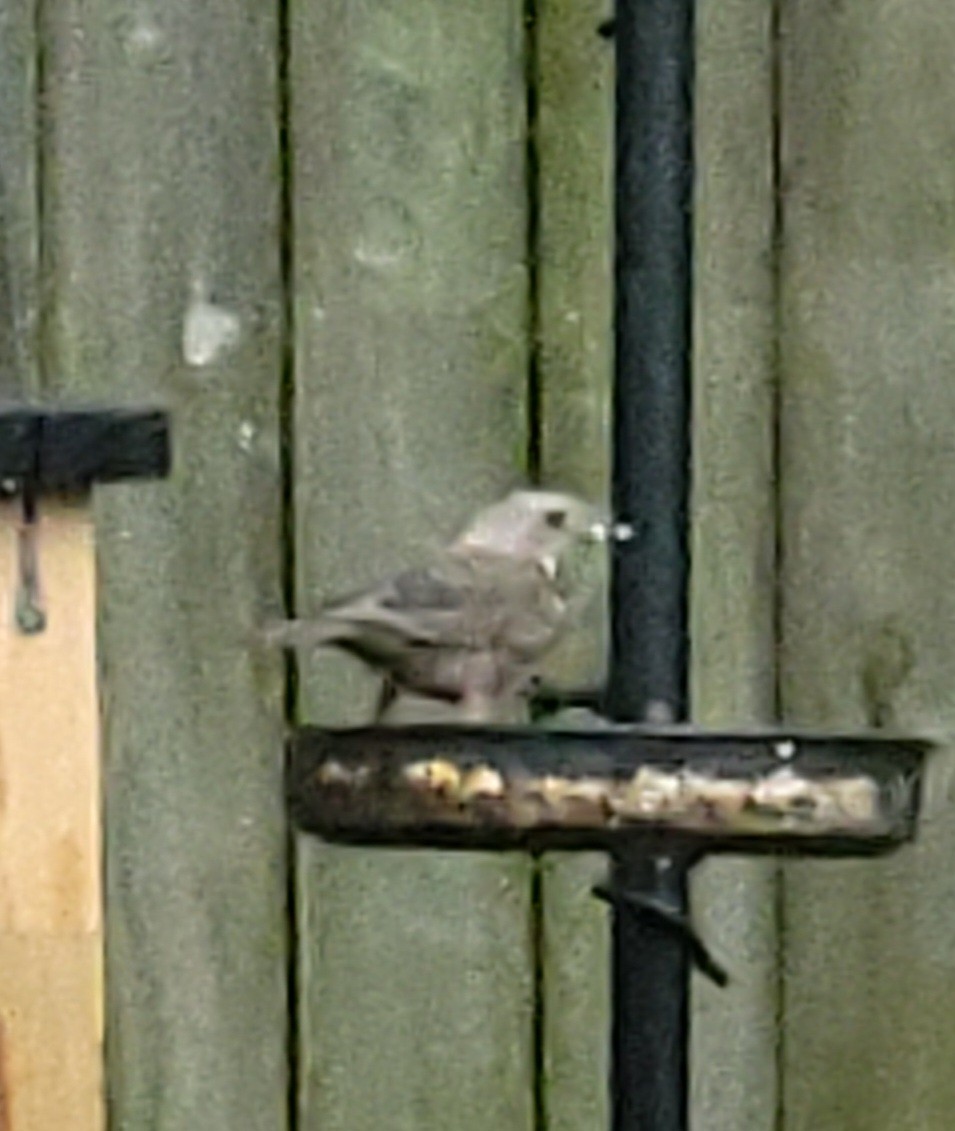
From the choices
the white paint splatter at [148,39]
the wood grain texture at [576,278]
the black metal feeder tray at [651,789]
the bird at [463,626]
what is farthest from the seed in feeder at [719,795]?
the white paint splatter at [148,39]

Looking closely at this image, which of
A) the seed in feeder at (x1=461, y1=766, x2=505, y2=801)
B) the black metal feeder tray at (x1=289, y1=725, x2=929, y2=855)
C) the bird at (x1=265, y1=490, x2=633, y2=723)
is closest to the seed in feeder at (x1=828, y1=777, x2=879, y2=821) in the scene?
the black metal feeder tray at (x1=289, y1=725, x2=929, y2=855)

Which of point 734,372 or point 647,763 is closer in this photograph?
point 647,763

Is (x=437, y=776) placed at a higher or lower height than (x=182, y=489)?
lower

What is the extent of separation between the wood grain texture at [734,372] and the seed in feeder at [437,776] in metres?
0.39

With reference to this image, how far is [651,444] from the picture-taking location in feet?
3.41

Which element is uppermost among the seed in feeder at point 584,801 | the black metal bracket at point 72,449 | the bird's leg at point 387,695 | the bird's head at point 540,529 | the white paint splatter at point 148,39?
the white paint splatter at point 148,39

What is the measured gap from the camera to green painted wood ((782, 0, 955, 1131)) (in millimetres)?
1395

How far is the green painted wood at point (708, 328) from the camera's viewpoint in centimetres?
139

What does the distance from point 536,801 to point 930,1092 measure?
497 mm

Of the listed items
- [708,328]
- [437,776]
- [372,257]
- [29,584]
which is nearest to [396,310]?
[372,257]

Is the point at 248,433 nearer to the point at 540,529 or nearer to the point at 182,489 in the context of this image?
the point at 182,489

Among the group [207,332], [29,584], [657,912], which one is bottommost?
[657,912]

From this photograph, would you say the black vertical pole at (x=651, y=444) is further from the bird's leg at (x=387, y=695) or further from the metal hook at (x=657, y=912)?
the bird's leg at (x=387, y=695)

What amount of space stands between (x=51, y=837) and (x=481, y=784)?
0.20 meters
